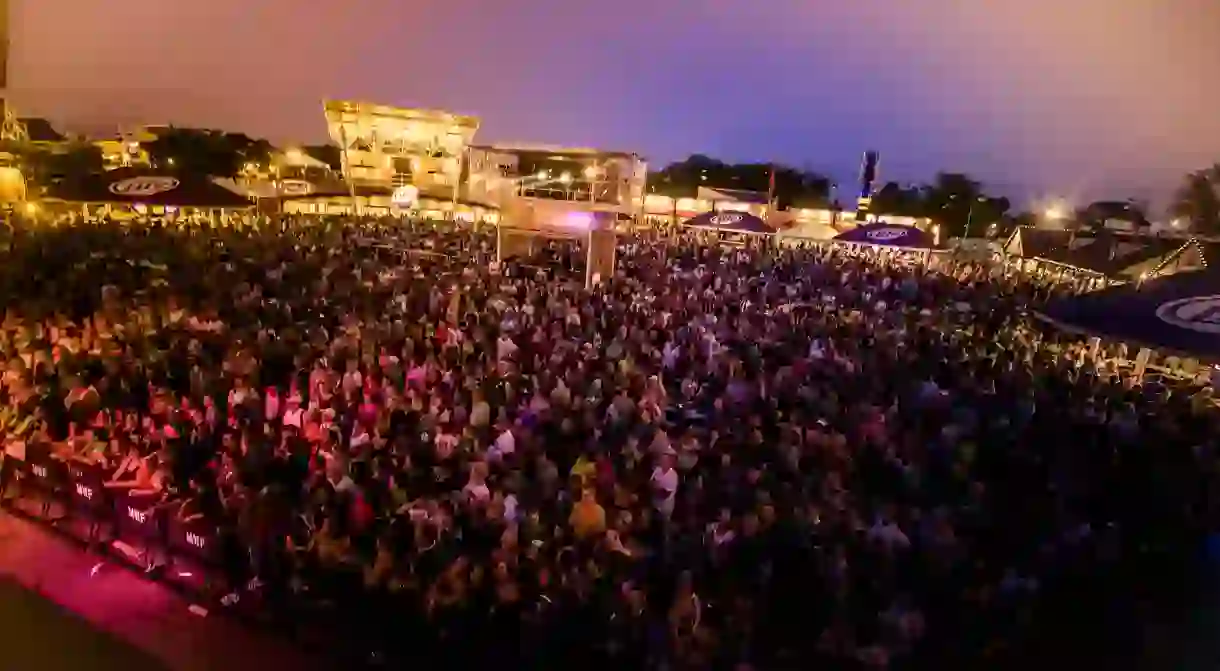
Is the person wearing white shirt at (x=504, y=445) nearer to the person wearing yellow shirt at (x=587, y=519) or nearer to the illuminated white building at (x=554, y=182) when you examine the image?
the person wearing yellow shirt at (x=587, y=519)

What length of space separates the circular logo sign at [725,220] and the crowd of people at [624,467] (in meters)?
14.2

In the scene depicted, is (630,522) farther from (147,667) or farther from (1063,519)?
(1063,519)

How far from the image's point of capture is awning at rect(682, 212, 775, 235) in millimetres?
27109

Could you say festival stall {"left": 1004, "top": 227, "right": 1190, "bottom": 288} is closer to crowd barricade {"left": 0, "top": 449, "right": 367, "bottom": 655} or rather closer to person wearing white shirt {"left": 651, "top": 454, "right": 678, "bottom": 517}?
person wearing white shirt {"left": 651, "top": 454, "right": 678, "bottom": 517}

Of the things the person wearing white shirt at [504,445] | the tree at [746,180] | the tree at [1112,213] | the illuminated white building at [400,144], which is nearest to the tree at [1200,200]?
the tree at [1112,213]

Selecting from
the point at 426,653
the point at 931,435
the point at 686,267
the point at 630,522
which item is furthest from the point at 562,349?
the point at 686,267

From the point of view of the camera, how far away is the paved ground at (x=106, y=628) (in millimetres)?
5039

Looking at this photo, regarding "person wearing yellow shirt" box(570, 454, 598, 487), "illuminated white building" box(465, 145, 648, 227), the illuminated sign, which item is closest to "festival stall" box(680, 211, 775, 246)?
"illuminated white building" box(465, 145, 648, 227)

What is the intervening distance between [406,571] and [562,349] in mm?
5357

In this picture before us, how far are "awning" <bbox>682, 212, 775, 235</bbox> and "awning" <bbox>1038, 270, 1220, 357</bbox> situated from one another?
1779 centimetres

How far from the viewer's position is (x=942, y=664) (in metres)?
5.23

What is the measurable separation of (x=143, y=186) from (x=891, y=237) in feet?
60.9

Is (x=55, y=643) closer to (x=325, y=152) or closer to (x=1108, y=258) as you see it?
(x=1108, y=258)

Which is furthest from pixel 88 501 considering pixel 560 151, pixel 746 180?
pixel 746 180
